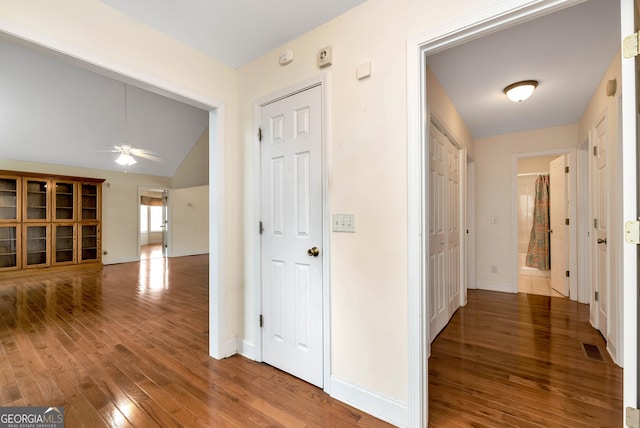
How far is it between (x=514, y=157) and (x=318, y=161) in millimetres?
4093

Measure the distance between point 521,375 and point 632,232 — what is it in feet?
5.16

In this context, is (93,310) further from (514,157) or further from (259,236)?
(514,157)

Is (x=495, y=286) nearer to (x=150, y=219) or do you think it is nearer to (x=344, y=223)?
(x=344, y=223)

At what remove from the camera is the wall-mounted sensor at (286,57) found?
2.11 meters

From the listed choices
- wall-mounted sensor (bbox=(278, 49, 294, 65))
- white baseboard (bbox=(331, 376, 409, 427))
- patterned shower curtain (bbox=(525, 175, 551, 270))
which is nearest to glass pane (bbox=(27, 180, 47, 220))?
wall-mounted sensor (bbox=(278, 49, 294, 65))

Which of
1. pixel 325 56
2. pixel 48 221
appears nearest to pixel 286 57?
pixel 325 56

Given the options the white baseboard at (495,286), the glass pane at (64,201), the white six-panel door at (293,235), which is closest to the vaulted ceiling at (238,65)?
the white six-panel door at (293,235)

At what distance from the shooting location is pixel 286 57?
2.13 meters

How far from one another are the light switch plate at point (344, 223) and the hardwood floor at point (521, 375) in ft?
4.02

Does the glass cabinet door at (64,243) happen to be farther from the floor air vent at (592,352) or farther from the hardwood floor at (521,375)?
the floor air vent at (592,352)

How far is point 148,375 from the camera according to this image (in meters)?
2.10

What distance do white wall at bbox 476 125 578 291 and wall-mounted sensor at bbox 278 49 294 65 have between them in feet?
13.2

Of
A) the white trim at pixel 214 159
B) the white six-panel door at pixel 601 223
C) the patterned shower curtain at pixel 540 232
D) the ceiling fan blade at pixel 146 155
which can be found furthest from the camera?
the ceiling fan blade at pixel 146 155

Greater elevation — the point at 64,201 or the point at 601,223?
the point at 64,201
